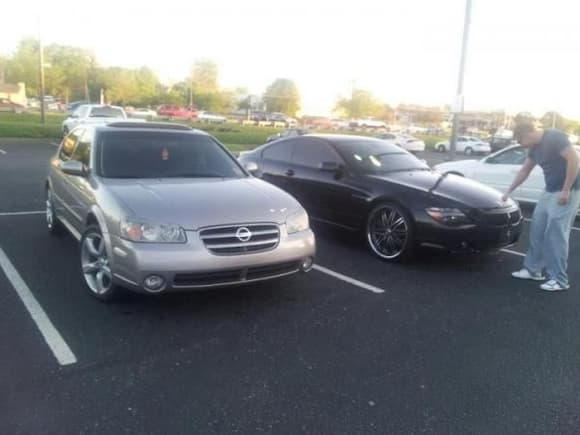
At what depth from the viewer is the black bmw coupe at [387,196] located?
5.62 meters

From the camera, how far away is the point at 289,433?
109 inches

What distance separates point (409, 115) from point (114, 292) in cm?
11386

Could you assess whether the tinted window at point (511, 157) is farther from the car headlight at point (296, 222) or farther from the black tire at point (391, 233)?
the car headlight at point (296, 222)

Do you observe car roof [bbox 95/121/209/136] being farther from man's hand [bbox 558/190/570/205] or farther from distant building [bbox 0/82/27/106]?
distant building [bbox 0/82/27/106]

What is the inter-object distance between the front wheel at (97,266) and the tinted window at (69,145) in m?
1.76

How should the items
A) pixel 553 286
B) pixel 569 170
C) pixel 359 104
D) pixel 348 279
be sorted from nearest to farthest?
pixel 569 170, pixel 553 286, pixel 348 279, pixel 359 104

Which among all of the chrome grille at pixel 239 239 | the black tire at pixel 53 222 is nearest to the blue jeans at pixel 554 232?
the chrome grille at pixel 239 239

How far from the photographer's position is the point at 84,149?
18.0 ft

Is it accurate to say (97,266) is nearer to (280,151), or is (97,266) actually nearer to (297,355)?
(297,355)

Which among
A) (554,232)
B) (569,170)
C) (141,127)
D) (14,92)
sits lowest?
(554,232)

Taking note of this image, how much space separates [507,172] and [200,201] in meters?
7.26

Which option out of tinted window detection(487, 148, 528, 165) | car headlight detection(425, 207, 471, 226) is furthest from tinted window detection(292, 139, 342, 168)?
tinted window detection(487, 148, 528, 165)

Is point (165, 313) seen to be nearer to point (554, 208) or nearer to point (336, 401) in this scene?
point (336, 401)

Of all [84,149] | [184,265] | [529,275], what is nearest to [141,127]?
[84,149]
